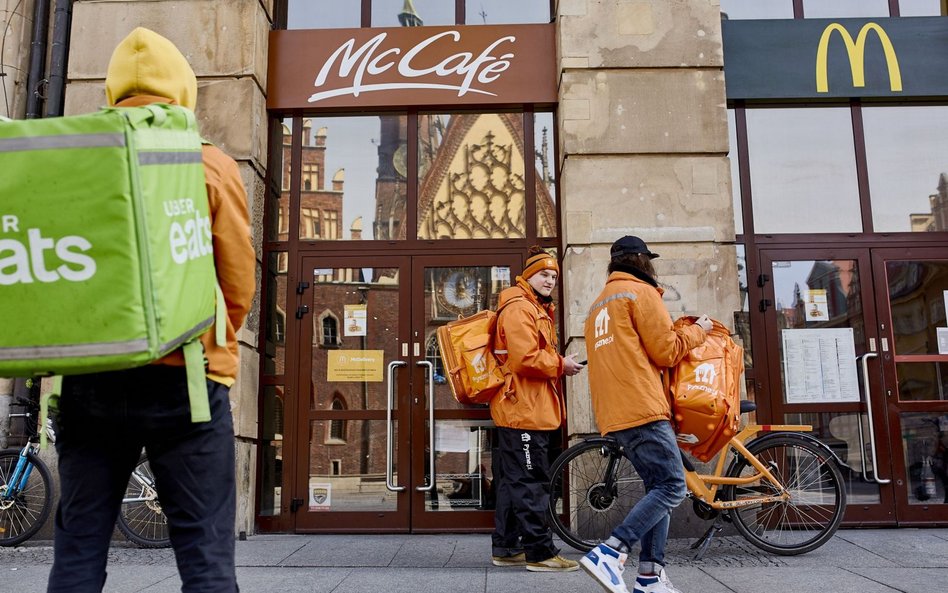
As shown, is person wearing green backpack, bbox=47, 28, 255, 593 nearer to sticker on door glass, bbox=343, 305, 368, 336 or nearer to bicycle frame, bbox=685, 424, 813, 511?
bicycle frame, bbox=685, 424, 813, 511

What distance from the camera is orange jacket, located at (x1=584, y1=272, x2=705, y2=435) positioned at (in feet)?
14.6

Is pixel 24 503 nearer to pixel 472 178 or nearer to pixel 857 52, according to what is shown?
pixel 472 178

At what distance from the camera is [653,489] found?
4.40m

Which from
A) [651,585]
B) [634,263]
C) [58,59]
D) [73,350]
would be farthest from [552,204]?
[73,350]

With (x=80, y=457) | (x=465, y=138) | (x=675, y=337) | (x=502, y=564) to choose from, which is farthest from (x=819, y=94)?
(x=80, y=457)

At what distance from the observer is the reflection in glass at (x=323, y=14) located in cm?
792

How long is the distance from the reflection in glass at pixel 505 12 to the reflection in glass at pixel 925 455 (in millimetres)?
4826

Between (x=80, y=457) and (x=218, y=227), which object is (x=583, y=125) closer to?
(x=218, y=227)

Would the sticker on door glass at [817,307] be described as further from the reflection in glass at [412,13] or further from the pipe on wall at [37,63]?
the pipe on wall at [37,63]

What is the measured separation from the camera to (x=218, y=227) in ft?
8.30

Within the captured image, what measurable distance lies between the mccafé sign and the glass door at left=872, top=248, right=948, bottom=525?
3.48 metres

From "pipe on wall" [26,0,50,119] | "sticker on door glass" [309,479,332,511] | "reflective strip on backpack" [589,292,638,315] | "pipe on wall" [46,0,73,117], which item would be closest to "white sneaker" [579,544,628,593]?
"reflective strip on backpack" [589,292,638,315]

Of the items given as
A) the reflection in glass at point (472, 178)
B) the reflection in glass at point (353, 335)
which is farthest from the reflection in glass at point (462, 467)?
the reflection in glass at point (472, 178)

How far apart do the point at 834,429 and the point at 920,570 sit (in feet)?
6.32
